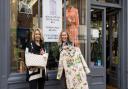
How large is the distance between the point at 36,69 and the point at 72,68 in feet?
2.80

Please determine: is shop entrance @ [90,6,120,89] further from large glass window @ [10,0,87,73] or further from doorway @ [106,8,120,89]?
large glass window @ [10,0,87,73]

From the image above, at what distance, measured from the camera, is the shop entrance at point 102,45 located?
8992 mm

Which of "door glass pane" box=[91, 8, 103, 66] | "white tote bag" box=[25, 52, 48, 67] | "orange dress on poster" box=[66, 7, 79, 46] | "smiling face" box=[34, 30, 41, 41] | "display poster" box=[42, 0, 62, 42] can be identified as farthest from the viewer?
"door glass pane" box=[91, 8, 103, 66]

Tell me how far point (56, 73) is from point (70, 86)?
0.87m

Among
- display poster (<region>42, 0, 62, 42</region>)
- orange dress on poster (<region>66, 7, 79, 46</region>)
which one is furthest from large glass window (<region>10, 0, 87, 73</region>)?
display poster (<region>42, 0, 62, 42</region>)

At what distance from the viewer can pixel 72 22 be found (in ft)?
27.8

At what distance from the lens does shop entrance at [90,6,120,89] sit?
899cm

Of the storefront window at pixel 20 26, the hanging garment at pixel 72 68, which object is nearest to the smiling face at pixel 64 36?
the hanging garment at pixel 72 68

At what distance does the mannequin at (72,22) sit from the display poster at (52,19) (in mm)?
282

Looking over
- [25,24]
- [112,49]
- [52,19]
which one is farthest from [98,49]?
[25,24]

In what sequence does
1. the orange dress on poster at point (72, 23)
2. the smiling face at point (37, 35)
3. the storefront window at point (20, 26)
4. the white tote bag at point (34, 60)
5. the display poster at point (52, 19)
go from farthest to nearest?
the orange dress on poster at point (72, 23) → the display poster at point (52, 19) → the storefront window at point (20, 26) → the smiling face at point (37, 35) → the white tote bag at point (34, 60)

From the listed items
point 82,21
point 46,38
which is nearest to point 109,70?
point 82,21

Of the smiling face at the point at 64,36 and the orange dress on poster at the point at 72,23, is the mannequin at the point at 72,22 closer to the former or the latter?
the orange dress on poster at the point at 72,23

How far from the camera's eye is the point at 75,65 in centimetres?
734
